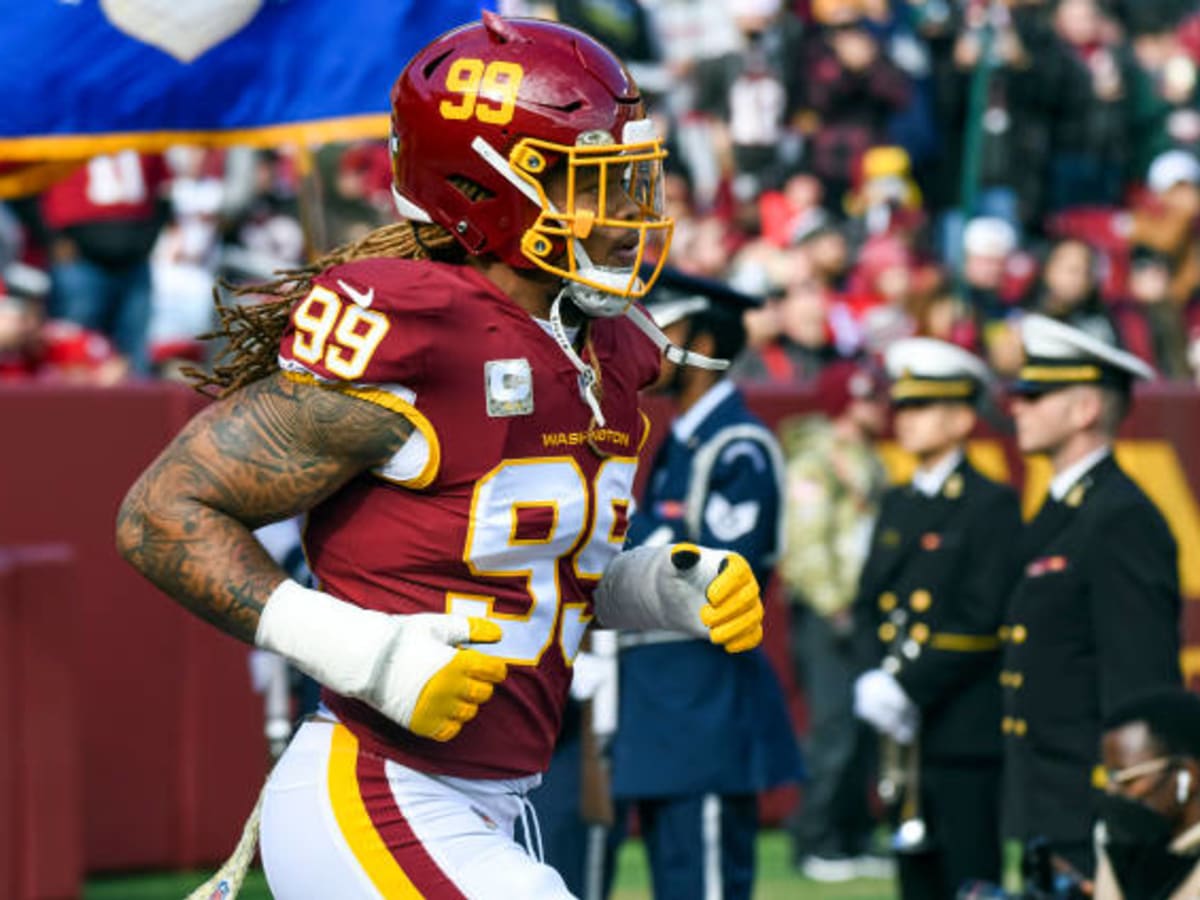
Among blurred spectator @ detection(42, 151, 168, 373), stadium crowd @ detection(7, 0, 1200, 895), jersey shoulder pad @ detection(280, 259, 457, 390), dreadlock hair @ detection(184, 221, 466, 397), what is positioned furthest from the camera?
blurred spectator @ detection(42, 151, 168, 373)

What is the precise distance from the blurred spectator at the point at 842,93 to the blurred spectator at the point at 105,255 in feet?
16.1

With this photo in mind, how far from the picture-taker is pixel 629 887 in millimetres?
9461

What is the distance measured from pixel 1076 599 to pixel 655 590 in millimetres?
2415

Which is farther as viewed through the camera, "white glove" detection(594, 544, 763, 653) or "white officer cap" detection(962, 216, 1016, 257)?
"white officer cap" detection(962, 216, 1016, 257)

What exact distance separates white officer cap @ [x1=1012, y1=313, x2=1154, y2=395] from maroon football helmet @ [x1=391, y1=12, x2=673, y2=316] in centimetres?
303

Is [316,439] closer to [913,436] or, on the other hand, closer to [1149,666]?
[1149,666]

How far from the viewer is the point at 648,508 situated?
711cm

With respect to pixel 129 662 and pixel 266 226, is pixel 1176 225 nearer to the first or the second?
pixel 266 226

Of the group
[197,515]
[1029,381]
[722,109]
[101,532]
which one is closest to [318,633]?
[197,515]

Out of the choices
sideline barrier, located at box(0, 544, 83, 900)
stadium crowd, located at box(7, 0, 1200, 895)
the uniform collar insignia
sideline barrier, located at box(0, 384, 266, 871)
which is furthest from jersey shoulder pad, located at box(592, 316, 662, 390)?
sideline barrier, located at box(0, 384, 266, 871)

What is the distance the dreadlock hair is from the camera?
4047 millimetres

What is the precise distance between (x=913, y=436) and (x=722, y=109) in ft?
24.4

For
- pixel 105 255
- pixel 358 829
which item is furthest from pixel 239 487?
pixel 105 255

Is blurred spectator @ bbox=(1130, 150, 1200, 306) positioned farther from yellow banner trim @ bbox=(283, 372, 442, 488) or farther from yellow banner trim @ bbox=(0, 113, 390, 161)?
yellow banner trim @ bbox=(283, 372, 442, 488)
